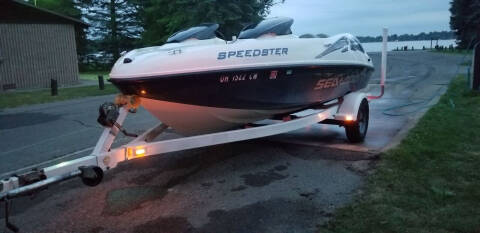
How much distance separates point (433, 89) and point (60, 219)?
11.6 metres

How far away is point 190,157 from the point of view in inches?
226

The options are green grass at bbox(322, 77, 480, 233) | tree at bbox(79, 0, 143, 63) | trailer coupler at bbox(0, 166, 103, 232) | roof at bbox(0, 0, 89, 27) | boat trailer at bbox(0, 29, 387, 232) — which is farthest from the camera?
tree at bbox(79, 0, 143, 63)

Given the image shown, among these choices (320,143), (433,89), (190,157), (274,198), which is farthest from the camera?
(433,89)

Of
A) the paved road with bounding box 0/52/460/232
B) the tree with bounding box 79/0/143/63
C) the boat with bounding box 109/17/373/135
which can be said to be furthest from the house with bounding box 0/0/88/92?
the boat with bounding box 109/17/373/135

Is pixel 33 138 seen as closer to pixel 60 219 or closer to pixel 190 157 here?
pixel 190 157

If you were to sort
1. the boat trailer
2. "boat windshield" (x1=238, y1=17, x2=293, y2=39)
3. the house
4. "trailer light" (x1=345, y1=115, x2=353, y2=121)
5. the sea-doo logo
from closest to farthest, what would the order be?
the boat trailer → the sea-doo logo → "boat windshield" (x1=238, y1=17, x2=293, y2=39) → "trailer light" (x1=345, y1=115, x2=353, y2=121) → the house

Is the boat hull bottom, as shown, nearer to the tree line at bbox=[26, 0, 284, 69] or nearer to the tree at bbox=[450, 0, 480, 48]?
the tree line at bbox=[26, 0, 284, 69]

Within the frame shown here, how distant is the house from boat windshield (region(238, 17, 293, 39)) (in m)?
16.1

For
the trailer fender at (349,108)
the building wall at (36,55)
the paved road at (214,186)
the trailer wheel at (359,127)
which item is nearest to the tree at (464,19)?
the building wall at (36,55)

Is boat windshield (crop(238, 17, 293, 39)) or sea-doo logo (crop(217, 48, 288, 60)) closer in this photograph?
sea-doo logo (crop(217, 48, 288, 60))

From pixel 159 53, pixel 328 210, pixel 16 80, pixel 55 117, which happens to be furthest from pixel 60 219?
pixel 16 80

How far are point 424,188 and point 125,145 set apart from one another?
3.08 m

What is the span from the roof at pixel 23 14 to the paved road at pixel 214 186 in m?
12.9

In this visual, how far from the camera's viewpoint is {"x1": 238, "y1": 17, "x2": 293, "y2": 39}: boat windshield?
17.3ft
